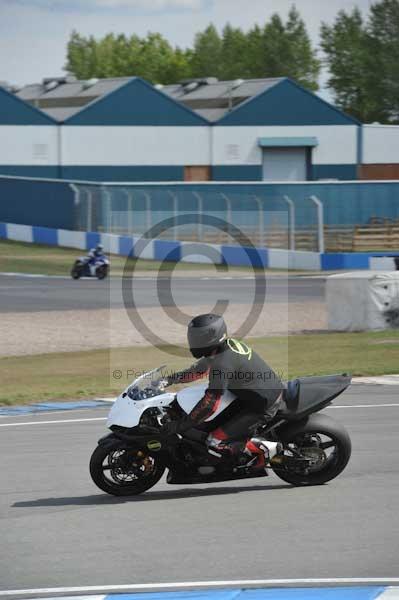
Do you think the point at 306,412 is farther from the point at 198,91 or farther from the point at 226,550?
the point at 198,91

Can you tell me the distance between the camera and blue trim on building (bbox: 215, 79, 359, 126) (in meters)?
61.5

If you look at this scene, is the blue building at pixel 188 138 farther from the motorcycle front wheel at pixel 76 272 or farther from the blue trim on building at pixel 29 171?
the motorcycle front wheel at pixel 76 272

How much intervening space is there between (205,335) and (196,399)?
1.69ft

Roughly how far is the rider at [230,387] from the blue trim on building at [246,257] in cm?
3033

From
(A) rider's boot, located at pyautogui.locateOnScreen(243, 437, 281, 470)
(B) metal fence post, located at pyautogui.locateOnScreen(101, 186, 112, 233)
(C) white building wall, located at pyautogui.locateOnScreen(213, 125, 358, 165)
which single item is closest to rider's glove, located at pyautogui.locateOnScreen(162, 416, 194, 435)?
(A) rider's boot, located at pyautogui.locateOnScreen(243, 437, 281, 470)

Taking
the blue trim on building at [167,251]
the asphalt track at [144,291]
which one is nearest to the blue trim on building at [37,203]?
the blue trim on building at [167,251]

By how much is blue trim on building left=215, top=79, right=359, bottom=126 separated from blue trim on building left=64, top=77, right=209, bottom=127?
12.1ft

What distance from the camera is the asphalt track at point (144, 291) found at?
2808 centimetres

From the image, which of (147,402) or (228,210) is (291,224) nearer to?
(228,210)

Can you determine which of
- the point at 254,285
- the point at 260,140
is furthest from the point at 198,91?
the point at 254,285

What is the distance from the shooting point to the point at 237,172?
200 ft

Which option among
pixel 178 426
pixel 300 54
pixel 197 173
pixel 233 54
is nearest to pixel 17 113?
pixel 197 173

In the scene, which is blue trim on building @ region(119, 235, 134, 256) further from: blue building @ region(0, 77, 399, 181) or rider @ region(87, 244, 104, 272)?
blue building @ region(0, 77, 399, 181)

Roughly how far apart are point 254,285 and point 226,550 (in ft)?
85.2
